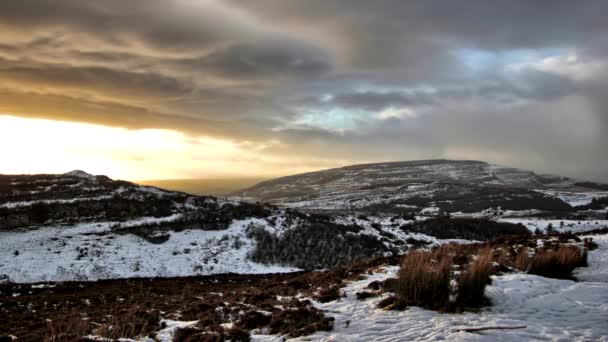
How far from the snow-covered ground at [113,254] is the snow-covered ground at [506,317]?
25612 millimetres

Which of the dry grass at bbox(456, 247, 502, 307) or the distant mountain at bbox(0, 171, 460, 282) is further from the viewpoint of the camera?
the distant mountain at bbox(0, 171, 460, 282)

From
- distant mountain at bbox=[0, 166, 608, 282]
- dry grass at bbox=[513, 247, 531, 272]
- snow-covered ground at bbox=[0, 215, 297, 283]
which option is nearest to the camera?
dry grass at bbox=[513, 247, 531, 272]

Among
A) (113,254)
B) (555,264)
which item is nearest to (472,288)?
(555,264)

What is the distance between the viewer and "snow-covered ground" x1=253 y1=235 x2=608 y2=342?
24.6 ft

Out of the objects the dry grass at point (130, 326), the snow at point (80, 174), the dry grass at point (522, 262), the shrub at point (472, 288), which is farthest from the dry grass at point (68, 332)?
the snow at point (80, 174)

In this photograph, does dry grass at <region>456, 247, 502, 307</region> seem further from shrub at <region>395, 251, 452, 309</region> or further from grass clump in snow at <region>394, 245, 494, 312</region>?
shrub at <region>395, 251, 452, 309</region>

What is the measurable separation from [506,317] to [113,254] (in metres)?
33.6

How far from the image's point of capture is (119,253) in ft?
113

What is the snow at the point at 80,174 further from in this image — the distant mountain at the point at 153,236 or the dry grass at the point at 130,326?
the dry grass at the point at 130,326

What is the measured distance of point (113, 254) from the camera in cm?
3416

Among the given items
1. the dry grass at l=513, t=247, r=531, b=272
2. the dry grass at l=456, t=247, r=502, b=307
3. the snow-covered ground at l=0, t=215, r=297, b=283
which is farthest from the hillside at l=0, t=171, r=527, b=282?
the dry grass at l=456, t=247, r=502, b=307

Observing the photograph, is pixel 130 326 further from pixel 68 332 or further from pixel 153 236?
pixel 153 236

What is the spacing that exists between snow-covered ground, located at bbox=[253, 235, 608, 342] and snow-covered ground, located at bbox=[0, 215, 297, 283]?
2561 cm

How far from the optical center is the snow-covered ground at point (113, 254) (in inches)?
1208
